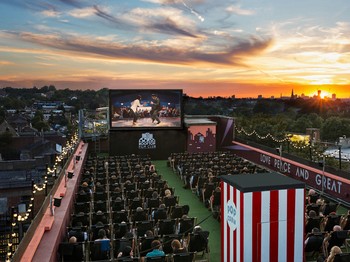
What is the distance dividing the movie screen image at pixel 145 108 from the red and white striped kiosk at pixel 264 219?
1954 cm

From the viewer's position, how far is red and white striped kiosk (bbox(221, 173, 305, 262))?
426 cm

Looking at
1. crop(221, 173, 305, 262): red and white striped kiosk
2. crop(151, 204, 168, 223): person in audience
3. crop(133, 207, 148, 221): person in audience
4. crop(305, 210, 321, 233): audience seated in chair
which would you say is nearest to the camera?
crop(221, 173, 305, 262): red and white striped kiosk

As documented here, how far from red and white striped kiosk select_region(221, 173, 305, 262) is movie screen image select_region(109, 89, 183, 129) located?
19.5 meters

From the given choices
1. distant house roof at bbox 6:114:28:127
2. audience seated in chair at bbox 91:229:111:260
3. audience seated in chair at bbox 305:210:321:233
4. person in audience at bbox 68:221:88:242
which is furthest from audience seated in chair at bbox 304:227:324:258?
distant house roof at bbox 6:114:28:127

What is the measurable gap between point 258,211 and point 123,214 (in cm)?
587

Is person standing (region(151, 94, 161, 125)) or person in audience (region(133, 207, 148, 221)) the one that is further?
person standing (region(151, 94, 161, 125))

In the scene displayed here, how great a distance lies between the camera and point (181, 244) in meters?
7.55

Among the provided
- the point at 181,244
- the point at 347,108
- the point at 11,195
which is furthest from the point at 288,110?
the point at 181,244

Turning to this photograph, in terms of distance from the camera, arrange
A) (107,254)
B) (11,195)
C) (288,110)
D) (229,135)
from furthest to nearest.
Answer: (288,110) < (11,195) < (229,135) < (107,254)

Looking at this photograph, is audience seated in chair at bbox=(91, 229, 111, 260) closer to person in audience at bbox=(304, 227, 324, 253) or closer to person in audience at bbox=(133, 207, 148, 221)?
person in audience at bbox=(133, 207, 148, 221)

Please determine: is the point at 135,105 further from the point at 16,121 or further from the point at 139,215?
the point at 16,121

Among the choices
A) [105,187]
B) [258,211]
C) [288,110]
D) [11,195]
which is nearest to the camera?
[258,211]

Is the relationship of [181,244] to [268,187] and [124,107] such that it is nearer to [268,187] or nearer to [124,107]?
[268,187]

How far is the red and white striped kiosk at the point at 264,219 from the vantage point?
4.26 metres
